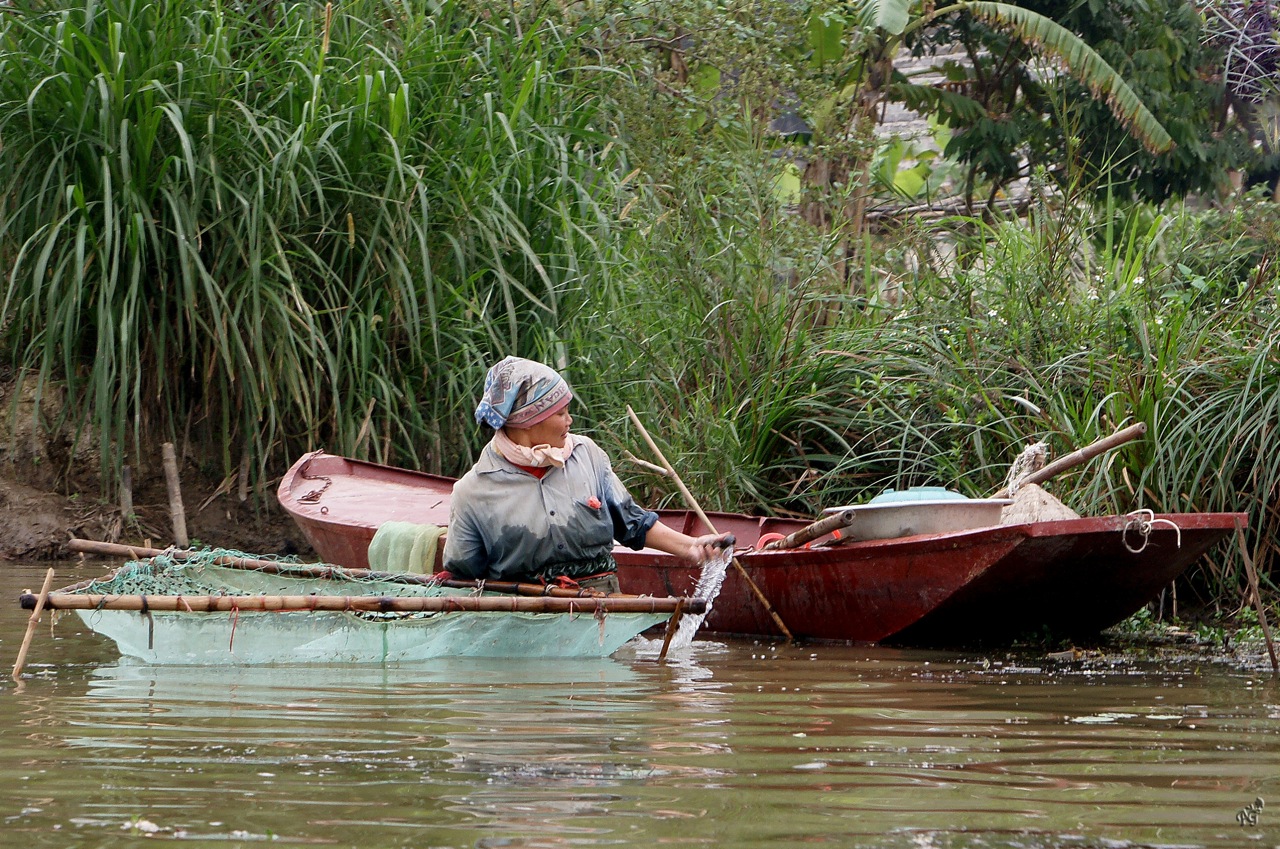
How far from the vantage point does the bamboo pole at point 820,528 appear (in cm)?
573

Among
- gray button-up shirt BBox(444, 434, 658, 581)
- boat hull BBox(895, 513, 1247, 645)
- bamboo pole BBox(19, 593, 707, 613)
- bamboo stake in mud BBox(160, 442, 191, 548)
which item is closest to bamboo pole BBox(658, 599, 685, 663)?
bamboo pole BBox(19, 593, 707, 613)

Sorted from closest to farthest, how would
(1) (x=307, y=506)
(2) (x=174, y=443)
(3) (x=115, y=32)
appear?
(1) (x=307, y=506)
(3) (x=115, y=32)
(2) (x=174, y=443)

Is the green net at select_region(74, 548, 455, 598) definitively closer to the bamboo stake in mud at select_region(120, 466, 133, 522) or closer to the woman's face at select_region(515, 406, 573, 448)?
the woman's face at select_region(515, 406, 573, 448)

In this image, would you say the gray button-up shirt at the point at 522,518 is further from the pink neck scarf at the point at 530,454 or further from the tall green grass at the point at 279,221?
the tall green grass at the point at 279,221

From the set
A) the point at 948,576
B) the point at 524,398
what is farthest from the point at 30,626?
the point at 948,576

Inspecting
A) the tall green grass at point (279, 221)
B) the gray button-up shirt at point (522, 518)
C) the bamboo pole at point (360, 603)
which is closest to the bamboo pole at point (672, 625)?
the bamboo pole at point (360, 603)

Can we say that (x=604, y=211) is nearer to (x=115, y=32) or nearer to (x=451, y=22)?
(x=451, y=22)

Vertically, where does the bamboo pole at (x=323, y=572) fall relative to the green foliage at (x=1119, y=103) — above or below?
below

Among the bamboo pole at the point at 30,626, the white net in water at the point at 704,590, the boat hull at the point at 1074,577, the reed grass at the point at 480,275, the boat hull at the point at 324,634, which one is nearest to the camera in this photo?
the bamboo pole at the point at 30,626

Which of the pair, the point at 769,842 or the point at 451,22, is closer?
the point at 769,842

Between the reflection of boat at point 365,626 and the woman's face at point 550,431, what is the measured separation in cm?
58

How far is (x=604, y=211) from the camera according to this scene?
903 centimetres

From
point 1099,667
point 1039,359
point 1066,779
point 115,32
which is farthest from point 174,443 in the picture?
point 1066,779

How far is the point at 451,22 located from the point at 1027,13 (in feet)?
20.8
